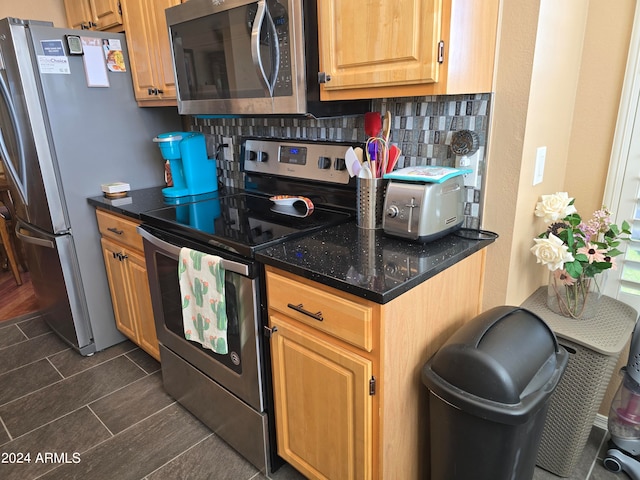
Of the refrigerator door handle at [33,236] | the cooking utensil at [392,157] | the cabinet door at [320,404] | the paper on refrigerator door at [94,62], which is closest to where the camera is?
the cabinet door at [320,404]

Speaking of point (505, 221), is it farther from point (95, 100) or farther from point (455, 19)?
point (95, 100)

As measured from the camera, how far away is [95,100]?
2.24m

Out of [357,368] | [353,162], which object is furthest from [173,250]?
A: [357,368]

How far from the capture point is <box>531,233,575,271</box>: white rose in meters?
1.38

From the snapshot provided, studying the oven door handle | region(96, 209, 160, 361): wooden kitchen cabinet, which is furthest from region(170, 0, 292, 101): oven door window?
region(96, 209, 160, 361): wooden kitchen cabinet

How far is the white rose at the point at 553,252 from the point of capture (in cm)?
138

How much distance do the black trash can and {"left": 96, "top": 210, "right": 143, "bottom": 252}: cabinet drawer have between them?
57.1 inches

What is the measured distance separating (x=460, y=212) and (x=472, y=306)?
35 centimetres

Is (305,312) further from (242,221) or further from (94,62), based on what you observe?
(94,62)

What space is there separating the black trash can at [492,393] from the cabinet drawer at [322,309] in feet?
0.82

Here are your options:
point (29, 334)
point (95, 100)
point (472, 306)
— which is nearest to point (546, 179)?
point (472, 306)

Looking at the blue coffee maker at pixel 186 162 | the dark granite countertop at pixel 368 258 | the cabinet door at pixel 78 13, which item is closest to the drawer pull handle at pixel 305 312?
the dark granite countertop at pixel 368 258

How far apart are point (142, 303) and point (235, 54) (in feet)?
4.17

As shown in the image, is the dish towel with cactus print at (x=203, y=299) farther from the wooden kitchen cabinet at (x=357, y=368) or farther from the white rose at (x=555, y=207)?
the white rose at (x=555, y=207)
